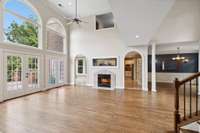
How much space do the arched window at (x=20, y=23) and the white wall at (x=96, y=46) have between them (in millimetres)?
2826

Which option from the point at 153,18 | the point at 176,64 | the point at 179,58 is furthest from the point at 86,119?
the point at 176,64

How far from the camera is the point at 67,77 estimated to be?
30.0ft

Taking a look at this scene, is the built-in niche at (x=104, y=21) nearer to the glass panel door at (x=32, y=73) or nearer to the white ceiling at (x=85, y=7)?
the white ceiling at (x=85, y=7)

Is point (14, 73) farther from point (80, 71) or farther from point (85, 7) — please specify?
point (85, 7)

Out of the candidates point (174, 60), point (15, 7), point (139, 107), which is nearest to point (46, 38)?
point (15, 7)

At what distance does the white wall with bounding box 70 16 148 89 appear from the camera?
7.66m

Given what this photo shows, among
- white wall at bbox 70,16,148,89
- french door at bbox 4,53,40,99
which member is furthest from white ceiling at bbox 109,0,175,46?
french door at bbox 4,53,40,99

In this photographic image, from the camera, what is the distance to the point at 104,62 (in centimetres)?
820

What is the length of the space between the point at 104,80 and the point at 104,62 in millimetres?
1159

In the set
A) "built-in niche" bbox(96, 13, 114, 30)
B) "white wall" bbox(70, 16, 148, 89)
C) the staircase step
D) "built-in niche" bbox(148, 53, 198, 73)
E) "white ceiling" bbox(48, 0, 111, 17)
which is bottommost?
the staircase step

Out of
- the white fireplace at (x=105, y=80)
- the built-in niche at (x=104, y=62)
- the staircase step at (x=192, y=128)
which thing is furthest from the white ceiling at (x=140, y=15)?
the staircase step at (x=192, y=128)

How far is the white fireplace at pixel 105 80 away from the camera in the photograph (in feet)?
25.1

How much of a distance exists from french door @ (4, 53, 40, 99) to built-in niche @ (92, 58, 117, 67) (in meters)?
3.46

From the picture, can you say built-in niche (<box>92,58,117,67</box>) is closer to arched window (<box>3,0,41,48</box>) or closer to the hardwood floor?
arched window (<box>3,0,41,48</box>)
